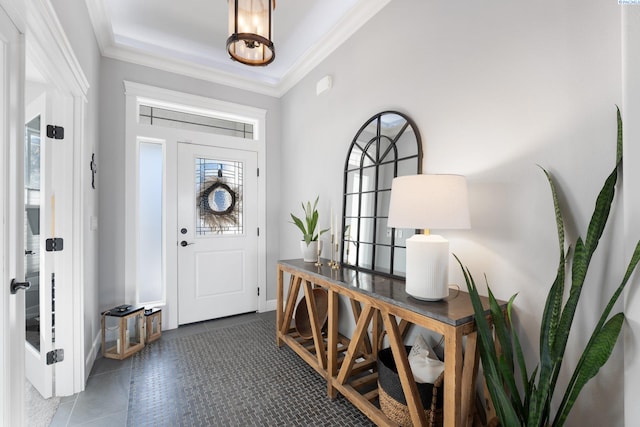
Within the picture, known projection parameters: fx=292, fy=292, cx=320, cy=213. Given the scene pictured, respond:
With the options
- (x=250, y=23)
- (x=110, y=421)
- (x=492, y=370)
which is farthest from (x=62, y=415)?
(x=250, y=23)

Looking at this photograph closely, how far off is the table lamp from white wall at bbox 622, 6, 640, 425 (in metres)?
0.53

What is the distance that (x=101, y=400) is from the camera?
6.07 feet

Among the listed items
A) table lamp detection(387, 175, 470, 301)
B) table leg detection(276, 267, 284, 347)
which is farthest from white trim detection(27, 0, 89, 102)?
table leg detection(276, 267, 284, 347)

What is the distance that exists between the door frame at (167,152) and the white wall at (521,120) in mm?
1861

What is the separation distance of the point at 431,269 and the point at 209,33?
2.80m

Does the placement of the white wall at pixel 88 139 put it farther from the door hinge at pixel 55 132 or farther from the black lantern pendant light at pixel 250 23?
the black lantern pendant light at pixel 250 23

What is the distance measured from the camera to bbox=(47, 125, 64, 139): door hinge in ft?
6.01

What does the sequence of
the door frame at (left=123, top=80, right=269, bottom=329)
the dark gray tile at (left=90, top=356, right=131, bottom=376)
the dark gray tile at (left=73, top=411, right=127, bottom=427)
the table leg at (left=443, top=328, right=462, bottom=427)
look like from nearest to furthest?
the table leg at (left=443, top=328, right=462, bottom=427), the dark gray tile at (left=73, top=411, right=127, bottom=427), the dark gray tile at (left=90, top=356, right=131, bottom=376), the door frame at (left=123, top=80, right=269, bottom=329)

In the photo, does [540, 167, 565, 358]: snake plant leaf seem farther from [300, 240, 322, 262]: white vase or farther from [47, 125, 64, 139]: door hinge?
[47, 125, 64, 139]: door hinge

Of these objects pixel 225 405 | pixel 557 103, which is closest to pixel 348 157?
pixel 557 103

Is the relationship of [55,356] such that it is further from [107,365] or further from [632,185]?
[632,185]

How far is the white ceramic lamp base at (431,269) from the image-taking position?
139 cm

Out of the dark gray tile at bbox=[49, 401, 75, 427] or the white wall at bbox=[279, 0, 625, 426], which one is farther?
the dark gray tile at bbox=[49, 401, 75, 427]


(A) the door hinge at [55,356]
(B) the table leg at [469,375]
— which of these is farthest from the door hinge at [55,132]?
(B) the table leg at [469,375]
